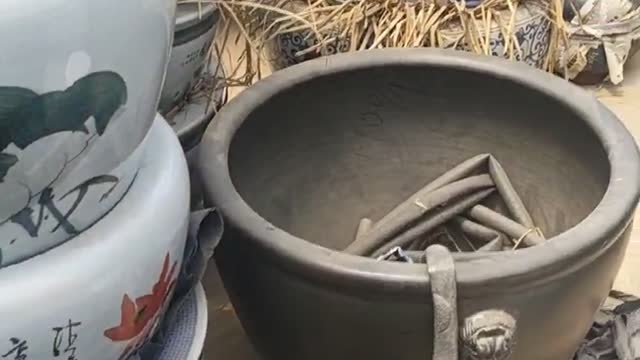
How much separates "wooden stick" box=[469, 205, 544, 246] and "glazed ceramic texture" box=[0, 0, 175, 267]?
44cm

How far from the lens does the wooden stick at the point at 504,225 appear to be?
1.14m

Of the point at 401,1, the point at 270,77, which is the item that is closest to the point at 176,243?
the point at 270,77

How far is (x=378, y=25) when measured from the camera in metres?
1.31

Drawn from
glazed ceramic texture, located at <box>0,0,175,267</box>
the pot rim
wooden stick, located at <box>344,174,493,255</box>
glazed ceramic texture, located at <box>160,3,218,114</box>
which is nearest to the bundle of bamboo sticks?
wooden stick, located at <box>344,174,493,255</box>

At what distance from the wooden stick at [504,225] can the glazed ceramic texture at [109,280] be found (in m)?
0.38

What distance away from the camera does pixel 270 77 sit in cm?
115

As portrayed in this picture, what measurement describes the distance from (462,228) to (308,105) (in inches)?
7.7

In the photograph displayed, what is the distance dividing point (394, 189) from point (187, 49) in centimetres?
26

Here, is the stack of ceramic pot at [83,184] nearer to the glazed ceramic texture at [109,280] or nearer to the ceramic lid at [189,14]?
the glazed ceramic texture at [109,280]

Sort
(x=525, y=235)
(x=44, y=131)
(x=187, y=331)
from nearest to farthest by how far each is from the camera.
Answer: (x=44, y=131) → (x=187, y=331) → (x=525, y=235)

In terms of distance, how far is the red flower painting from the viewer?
833 millimetres

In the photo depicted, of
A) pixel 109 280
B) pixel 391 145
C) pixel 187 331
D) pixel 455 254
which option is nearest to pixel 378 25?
pixel 391 145

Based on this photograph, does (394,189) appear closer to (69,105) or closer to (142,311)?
(142,311)

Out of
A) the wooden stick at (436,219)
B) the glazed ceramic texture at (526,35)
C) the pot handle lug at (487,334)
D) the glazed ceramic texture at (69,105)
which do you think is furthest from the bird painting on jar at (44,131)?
the glazed ceramic texture at (526,35)
